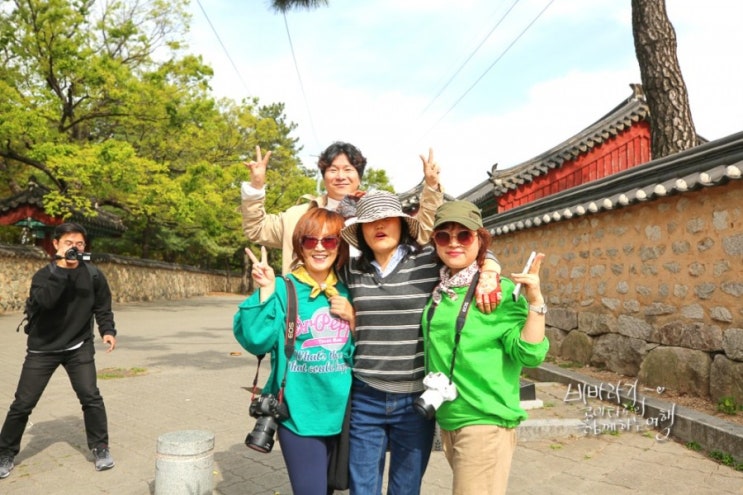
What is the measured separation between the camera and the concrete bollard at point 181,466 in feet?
11.2

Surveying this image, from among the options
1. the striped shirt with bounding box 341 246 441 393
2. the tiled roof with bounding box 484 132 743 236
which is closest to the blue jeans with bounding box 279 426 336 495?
the striped shirt with bounding box 341 246 441 393

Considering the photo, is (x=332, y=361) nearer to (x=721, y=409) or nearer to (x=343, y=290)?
(x=343, y=290)

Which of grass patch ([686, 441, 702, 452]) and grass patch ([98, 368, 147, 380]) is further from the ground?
grass patch ([686, 441, 702, 452])

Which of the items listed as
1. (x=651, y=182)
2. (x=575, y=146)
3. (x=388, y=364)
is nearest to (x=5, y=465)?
(x=388, y=364)

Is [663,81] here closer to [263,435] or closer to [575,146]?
[575,146]

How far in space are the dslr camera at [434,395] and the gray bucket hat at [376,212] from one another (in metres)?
0.71

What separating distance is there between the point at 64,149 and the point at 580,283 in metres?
13.6

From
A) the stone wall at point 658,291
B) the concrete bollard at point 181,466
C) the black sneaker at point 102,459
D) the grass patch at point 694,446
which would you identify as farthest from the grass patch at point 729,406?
the black sneaker at point 102,459

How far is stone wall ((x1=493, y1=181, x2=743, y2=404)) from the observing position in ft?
19.4

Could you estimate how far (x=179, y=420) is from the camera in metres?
6.02

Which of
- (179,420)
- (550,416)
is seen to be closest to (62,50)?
(179,420)

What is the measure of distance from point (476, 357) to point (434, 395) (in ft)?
0.77

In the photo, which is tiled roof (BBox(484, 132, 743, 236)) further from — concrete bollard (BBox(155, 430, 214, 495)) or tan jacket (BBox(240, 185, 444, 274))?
concrete bollard (BBox(155, 430, 214, 495))

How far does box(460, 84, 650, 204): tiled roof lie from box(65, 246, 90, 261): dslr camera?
11.2 metres
